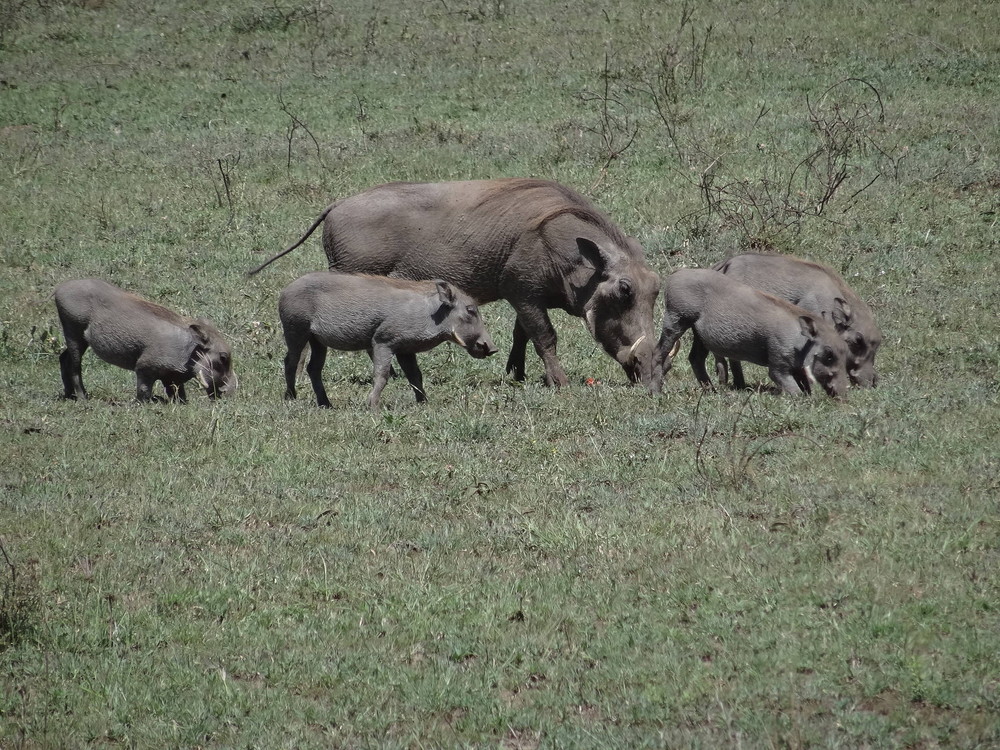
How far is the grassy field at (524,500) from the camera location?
4.93 m

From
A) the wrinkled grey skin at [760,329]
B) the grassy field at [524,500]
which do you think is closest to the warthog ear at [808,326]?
the wrinkled grey skin at [760,329]

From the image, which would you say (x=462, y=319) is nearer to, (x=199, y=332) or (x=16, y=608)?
(x=199, y=332)

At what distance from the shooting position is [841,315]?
9.78m

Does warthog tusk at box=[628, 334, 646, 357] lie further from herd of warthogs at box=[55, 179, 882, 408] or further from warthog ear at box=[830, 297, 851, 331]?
warthog ear at box=[830, 297, 851, 331]

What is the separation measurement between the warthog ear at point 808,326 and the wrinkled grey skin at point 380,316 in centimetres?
221

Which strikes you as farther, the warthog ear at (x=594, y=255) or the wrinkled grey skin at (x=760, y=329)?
the warthog ear at (x=594, y=255)

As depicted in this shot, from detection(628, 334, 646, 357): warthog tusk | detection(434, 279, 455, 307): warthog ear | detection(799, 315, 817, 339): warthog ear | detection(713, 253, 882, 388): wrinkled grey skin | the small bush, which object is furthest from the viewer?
detection(628, 334, 646, 357): warthog tusk

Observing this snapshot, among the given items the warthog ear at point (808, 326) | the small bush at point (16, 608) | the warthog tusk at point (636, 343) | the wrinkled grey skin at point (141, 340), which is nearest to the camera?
the small bush at point (16, 608)

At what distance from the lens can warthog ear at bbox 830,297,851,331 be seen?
9.76m

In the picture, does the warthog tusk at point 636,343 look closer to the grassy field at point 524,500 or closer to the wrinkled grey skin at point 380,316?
the grassy field at point 524,500

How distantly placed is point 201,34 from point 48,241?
9.16 meters

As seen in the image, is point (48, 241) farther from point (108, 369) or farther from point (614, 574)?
point (614, 574)

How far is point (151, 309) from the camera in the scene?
10047 millimetres

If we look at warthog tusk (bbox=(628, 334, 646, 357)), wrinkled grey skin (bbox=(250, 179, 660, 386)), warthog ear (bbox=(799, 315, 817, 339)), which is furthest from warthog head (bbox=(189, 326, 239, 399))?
warthog ear (bbox=(799, 315, 817, 339))
